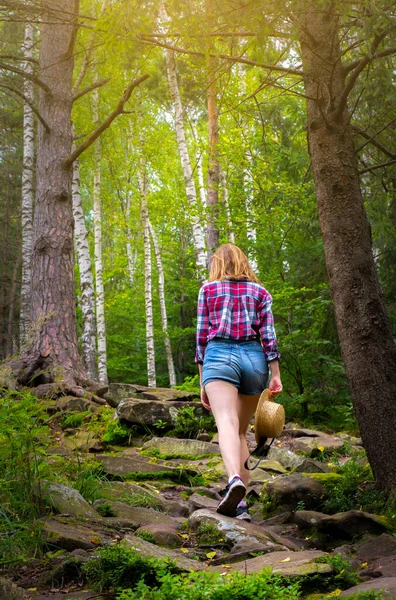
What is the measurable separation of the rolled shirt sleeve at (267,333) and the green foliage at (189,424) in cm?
361

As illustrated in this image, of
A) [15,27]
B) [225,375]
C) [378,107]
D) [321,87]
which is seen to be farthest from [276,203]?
[15,27]

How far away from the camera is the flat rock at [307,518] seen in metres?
4.50

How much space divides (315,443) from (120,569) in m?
5.27

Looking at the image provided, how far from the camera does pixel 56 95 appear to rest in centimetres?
1006

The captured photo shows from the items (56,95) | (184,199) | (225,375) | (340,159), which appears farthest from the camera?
(184,199)

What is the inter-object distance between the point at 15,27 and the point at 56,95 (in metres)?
11.5

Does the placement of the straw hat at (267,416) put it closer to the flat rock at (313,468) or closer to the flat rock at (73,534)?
the flat rock at (73,534)

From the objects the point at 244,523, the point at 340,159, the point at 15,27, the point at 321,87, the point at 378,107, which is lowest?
the point at 244,523

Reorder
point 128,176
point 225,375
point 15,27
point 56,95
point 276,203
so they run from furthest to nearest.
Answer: point 128,176 → point 15,27 → point 276,203 → point 56,95 → point 225,375

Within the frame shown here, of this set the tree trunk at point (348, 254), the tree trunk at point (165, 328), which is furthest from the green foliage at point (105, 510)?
the tree trunk at point (165, 328)

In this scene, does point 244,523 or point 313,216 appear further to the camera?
point 313,216

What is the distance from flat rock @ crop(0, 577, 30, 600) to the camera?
2541 millimetres

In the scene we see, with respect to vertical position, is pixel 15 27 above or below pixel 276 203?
above

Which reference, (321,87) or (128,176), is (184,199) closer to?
(128,176)
